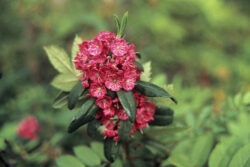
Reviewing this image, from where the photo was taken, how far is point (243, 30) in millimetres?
4332

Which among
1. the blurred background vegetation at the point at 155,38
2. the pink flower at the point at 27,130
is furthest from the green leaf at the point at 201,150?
the blurred background vegetation at the point at 155,38

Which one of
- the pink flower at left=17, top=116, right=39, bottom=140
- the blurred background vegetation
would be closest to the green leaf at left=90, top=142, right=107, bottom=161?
the pink flower at left=17, top=116, right=39, bottom=140

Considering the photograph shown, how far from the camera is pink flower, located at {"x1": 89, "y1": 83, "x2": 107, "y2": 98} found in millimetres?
1075

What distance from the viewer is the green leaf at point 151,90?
3.43 feet

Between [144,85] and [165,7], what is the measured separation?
3437 millimetres

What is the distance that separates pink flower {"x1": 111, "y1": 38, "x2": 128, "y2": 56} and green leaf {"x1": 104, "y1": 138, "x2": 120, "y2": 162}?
449 millimetres

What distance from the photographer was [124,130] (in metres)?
1.11

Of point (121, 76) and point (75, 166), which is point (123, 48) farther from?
point (75, 166)

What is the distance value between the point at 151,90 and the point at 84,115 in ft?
1.08

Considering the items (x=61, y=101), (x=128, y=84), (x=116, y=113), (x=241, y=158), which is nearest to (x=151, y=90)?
(x=128, y=84)

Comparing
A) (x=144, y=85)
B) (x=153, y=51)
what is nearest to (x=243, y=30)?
(x=153, y=51)

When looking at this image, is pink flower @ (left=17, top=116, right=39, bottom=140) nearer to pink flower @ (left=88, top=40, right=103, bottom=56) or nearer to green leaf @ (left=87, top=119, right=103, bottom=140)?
green leaf @ (left=87, top=119, right=103, bottom=140)

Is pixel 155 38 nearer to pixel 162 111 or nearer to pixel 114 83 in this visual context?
pixel 162 111

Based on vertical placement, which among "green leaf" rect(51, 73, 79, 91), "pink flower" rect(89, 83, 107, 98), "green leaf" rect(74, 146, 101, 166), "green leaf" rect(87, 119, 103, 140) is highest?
"pink flower" rect(89, 83, 107, 98)
